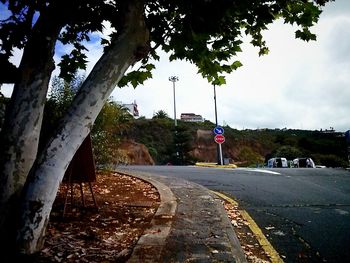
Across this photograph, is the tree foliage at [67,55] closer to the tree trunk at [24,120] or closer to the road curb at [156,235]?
the tree trunk at [24,120]

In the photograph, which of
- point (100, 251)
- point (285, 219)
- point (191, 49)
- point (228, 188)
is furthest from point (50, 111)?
point (285, 219)

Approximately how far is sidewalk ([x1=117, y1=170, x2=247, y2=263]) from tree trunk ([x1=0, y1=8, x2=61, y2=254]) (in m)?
1.47

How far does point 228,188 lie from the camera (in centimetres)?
905

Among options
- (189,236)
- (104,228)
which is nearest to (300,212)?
(189,236)

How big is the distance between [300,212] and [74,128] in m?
4.59

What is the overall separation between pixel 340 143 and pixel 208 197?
54.8 meters

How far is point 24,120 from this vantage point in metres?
3.66

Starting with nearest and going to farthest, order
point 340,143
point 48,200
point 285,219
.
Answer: point 48,200 → point 285,219 → point 340,143

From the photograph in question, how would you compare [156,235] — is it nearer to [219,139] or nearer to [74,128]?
[74,128]

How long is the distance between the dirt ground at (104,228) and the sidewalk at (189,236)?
0.19m

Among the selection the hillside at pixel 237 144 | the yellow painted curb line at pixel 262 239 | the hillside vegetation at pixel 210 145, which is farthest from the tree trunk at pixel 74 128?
the hillside at pixel 237 144

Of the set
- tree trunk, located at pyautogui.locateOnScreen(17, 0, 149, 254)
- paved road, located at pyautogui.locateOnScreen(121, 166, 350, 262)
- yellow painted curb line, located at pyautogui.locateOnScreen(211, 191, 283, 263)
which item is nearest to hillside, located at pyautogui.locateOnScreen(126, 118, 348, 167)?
paved road, located at pyautogui.locateOnScreen(121, 166, 350, 262)

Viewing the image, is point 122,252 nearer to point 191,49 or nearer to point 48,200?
point 48,200

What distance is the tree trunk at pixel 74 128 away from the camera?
335cm
